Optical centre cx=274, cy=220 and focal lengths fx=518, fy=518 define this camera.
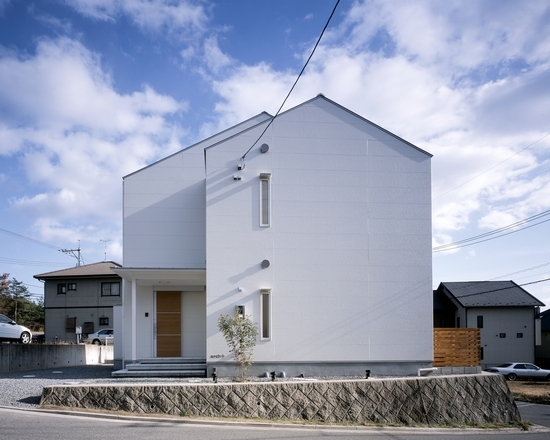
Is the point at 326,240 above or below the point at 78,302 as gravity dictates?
above

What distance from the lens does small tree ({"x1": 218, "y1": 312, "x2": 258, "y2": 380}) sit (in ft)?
48.3

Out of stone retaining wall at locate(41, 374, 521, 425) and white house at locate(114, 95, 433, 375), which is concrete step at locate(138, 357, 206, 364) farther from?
stone retaining wall at locate(41, 374, 521, 425)

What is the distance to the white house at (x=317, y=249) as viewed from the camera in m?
15.8

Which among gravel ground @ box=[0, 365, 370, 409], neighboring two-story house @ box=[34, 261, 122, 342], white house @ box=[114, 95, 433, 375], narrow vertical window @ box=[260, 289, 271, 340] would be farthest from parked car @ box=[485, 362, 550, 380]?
neighboring two-story house @ box=[34, 261, 122, 342]

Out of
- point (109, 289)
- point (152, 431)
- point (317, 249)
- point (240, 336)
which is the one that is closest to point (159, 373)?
point (240, 336)

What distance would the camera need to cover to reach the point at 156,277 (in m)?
17.0

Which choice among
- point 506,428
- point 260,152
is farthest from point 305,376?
point 260,152

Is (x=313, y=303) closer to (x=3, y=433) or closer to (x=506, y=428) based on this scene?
(x=506, y=428)

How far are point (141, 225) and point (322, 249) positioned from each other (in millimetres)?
6532

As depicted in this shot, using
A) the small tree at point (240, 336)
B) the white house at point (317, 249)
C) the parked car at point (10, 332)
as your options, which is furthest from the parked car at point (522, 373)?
the parked car at point (10, 332)

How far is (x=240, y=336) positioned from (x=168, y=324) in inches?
163

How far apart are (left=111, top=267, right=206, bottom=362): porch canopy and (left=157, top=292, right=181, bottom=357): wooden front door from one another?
0.45 m

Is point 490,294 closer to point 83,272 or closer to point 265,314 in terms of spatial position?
point 265,314

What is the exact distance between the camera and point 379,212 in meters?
16.7
